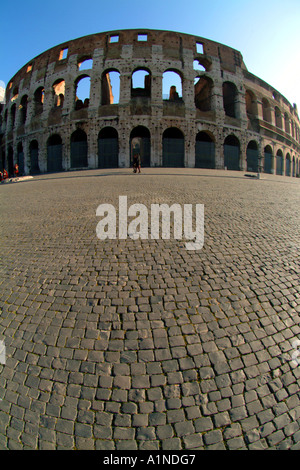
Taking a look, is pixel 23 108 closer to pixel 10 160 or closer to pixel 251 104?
pixel 10 160

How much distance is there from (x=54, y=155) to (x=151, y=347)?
75.3ft

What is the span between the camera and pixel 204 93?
22203 millimetres

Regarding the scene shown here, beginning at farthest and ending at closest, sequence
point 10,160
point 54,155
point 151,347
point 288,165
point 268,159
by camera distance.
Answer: point 288,165 < point 10,160 < point 268,159 < point 54,155 < point 151,347

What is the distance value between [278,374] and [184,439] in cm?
93

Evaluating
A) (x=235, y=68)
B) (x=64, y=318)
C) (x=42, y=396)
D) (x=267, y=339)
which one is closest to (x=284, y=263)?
(x=267, y=339)

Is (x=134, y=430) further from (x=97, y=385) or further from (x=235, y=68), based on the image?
(x=235, y=68)

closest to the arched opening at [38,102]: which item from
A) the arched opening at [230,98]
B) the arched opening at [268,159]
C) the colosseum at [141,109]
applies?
the colosseum at [141,109]

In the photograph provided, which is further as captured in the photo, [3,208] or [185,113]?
[185,113]

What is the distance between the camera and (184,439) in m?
1.29

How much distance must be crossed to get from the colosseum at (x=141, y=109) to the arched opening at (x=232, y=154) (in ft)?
0.33

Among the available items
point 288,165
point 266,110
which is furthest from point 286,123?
point 266,110

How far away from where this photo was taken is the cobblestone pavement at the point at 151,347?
1.34 metres

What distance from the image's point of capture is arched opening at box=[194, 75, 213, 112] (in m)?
20.1
